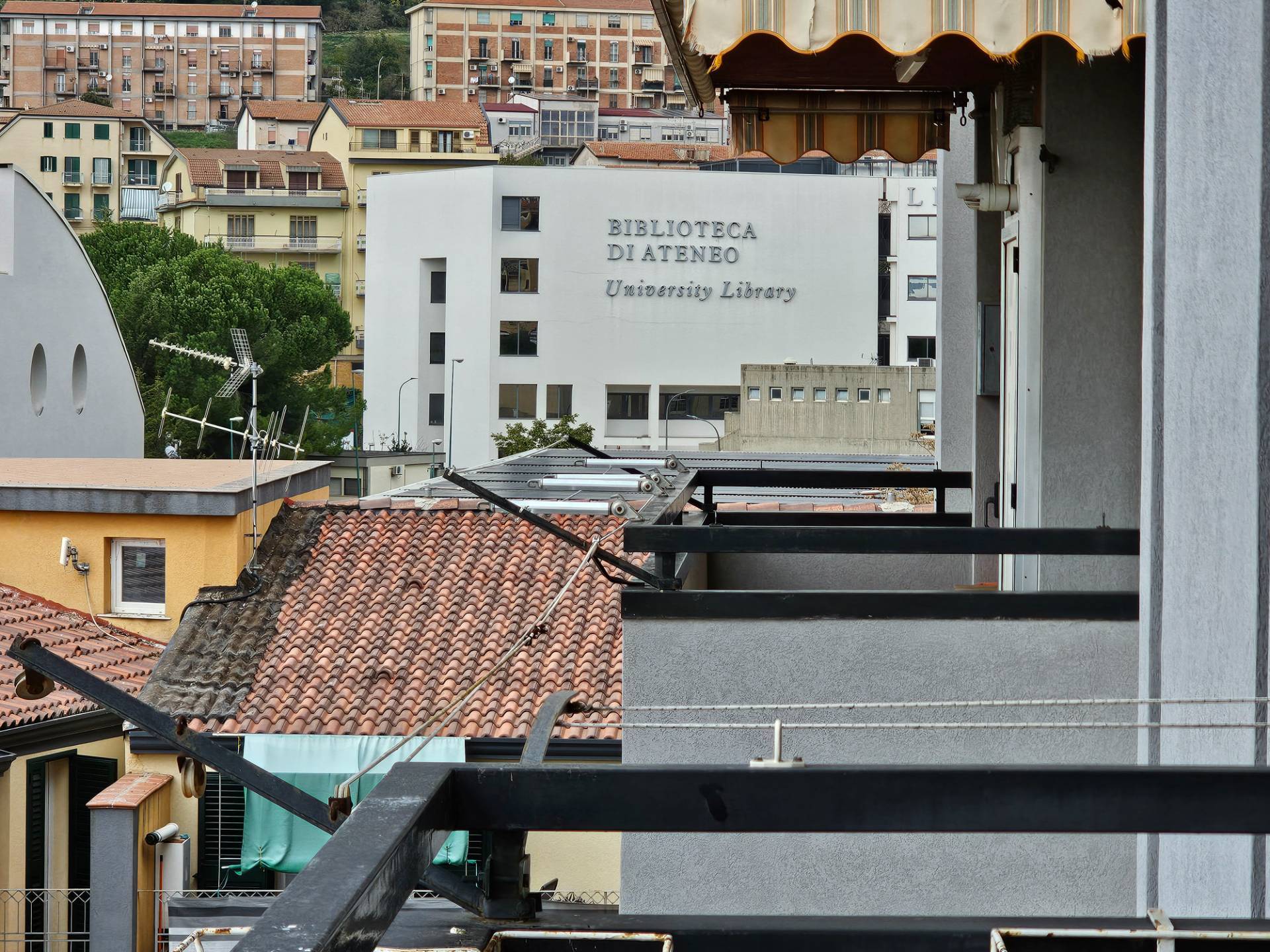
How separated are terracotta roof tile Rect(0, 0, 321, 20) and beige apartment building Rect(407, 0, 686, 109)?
479 inches

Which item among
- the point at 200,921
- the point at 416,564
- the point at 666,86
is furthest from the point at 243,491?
the point at 666,86

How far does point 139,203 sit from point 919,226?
185ft

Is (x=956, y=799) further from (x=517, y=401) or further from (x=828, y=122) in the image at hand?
(x=517, y=401)

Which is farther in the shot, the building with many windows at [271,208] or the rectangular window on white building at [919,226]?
the building with many windows at [271,208]

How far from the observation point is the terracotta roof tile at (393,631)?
1842 cm

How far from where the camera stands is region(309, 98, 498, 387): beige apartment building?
99188mm

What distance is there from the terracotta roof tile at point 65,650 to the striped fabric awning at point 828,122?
38.8 ft

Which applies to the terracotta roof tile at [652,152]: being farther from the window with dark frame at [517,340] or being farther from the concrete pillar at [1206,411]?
the concrete pillar at [1206,411]

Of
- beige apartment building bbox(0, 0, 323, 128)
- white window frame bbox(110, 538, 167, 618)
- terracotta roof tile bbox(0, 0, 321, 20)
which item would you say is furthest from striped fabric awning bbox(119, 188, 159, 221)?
white window frame bbox(110, 538, 167, 618)

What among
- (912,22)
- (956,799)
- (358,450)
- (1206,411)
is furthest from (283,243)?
(956,799)

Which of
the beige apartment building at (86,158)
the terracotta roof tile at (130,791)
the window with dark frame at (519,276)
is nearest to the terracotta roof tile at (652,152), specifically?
the window with dark frame at (519,276)

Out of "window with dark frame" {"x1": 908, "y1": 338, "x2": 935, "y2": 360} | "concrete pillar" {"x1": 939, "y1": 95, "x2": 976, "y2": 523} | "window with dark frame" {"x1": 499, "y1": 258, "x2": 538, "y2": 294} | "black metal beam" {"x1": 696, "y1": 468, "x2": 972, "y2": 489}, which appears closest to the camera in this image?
"black metal beam" {"x1": 696, "y1": 468, "x2": 972, "y2": 489}

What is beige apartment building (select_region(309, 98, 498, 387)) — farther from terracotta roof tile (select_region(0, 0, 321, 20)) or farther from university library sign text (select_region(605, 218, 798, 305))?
terracotta roof tile (select_region(0, 0, 321, 20))

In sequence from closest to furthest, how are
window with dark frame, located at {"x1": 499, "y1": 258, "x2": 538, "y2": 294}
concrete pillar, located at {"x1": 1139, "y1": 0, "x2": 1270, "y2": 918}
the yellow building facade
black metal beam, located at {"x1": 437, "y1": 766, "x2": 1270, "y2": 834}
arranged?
1. black metal beam, located at {"x1": 437, "y1": 766, "x2": 1270, "y2": 834}
2. concrete pillar, located at {"x1": 1139, "y1": 0, "x2": 1270, "y2": 918}
3. the yellow building facade
4. window with dark frame, located at {"x1": 499, "y1": 258, "x2": 538, "y2": 294}
